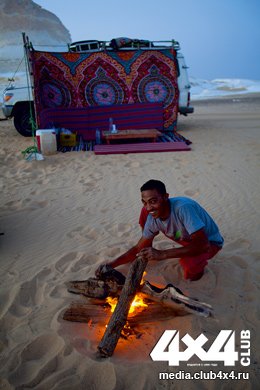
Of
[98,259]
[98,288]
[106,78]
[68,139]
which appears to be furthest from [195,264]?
[106,78]

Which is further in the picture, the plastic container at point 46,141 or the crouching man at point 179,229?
the plastic container at point 46,141

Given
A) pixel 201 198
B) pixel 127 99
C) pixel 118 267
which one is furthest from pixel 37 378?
pixel 127 99

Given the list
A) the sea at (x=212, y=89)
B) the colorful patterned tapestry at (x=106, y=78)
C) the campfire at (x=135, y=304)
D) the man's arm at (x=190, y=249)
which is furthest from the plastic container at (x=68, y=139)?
the sea at (x=212, y=89)

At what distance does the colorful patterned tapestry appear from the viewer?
28.8ft

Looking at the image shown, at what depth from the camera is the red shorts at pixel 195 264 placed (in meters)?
2.60

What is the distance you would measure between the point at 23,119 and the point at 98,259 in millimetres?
7516

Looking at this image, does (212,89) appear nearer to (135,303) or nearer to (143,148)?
(143,148)

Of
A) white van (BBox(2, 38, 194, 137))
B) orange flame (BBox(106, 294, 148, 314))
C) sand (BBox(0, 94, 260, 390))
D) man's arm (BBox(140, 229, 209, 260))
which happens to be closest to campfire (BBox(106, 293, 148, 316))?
orange flame (BBox(106, 294, 148, 314))

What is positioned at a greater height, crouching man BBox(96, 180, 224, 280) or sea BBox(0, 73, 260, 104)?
sea BBox(0, 73, 260, 104)

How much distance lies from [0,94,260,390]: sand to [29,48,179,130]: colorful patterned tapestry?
2.89 metres

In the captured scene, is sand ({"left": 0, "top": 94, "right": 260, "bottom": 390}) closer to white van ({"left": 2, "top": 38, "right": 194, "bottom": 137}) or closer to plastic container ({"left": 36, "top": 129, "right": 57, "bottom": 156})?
plastic container ({"left": 36, "top": 129, "right": 57, "bottom": 156})

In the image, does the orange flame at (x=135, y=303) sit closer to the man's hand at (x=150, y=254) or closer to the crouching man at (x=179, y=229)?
the crouching man at (x=179, y=229)

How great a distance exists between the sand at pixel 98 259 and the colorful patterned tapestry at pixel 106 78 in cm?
289

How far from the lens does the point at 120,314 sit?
6.93 ft
